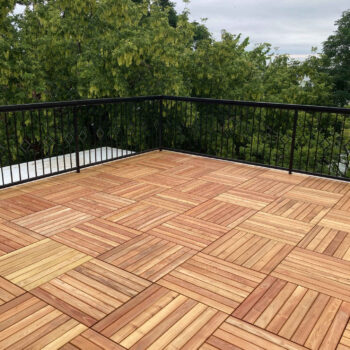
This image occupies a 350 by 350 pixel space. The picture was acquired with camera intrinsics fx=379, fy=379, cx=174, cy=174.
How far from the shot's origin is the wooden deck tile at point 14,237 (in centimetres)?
293

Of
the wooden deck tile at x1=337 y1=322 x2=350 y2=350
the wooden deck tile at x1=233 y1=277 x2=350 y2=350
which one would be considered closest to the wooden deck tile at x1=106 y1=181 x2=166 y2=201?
the wooden deck tile at x1=233 y1=277 x2=350 y2=350

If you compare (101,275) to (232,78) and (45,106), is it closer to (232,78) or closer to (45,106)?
(45,106)

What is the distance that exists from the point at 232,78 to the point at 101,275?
32.0ft

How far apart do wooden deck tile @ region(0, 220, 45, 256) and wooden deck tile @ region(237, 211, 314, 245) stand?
5.77 feet

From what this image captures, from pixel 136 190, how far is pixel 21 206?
1.23m

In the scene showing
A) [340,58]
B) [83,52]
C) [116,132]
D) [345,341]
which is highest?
[340,58]

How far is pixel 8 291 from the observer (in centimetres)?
235

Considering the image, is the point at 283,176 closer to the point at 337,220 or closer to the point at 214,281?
the point at 337,220

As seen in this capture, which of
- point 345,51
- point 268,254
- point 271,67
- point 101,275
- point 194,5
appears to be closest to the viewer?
point 101,275

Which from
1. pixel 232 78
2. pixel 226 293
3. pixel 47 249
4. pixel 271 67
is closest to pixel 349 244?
pixel 226 293

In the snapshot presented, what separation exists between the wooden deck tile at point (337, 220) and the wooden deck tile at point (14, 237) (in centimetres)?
253

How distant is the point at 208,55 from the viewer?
36.7 feet

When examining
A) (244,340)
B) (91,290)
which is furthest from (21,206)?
(244,340)

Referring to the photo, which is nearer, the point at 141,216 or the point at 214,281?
the point at 214,281
